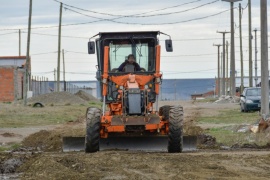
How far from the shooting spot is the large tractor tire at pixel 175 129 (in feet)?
66.0

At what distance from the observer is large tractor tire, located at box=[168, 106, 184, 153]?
2012 cm

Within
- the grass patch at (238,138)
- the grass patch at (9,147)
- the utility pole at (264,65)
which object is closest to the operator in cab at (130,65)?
the grass patch at (238,138)

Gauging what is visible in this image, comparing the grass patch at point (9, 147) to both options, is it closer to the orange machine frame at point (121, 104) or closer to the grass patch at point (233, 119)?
the orange machine frame at point (121, 104)

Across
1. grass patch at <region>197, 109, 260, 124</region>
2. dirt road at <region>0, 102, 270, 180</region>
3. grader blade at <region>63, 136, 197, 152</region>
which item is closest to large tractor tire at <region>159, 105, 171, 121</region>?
grader blade at <region>63, 136, 197, 152</region>

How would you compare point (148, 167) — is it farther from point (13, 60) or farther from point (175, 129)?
point (13, 60)

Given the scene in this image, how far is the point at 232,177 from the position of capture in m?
13.2

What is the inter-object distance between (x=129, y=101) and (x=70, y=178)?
289 inches

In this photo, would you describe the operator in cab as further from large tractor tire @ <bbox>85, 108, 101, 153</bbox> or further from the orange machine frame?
large tractor tire @ <bbox>85, 108, 101, 153</bbox>

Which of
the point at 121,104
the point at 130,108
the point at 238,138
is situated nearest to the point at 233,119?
the point at 238,138

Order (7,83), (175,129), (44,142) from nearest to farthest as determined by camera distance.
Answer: (175,129)
(44,142)
(7,83)

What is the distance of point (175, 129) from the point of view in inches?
794

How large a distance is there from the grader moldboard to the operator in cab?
3cm

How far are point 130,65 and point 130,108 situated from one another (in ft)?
5.65

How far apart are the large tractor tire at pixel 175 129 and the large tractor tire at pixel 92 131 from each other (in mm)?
1791
